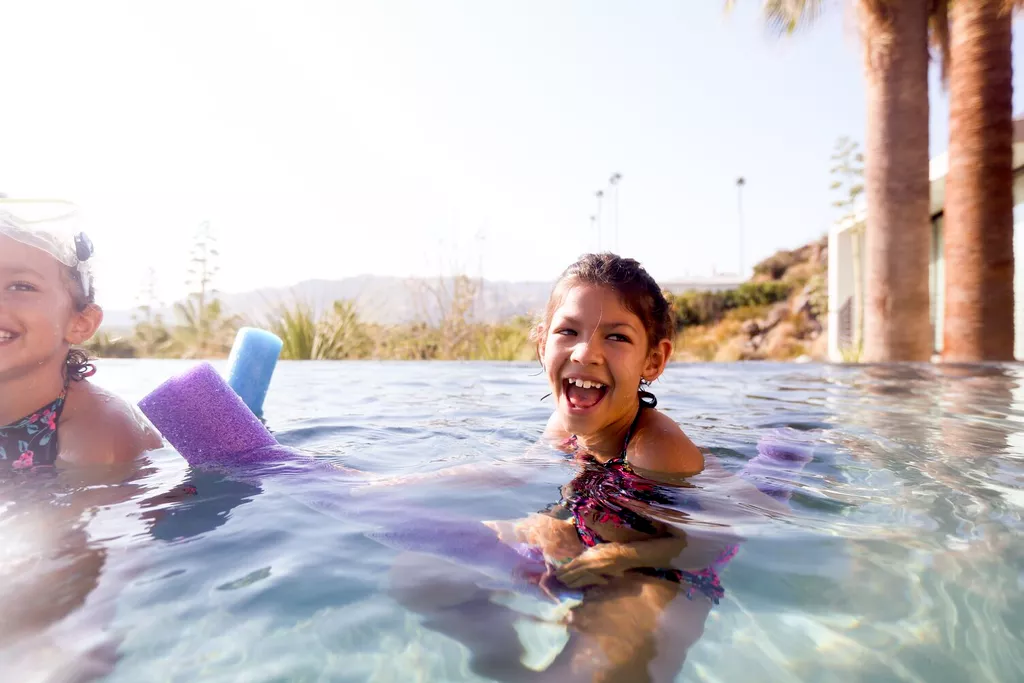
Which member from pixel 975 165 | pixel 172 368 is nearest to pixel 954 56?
pixel 975 165

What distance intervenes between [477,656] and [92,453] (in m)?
2.08

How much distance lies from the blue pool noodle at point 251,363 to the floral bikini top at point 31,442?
1.16 metres

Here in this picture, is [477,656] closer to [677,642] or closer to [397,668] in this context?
[397,668]

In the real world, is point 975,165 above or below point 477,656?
above

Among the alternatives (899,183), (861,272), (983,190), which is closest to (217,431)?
(899,183)

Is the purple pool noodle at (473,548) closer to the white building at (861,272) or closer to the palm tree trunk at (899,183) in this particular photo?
the palm tree trunk at (899,183)

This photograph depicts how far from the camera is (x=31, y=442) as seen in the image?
2.59m

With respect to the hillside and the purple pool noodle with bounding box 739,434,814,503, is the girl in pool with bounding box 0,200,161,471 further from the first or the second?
the hillside

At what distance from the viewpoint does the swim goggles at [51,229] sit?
242 cm

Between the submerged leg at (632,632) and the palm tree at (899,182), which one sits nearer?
the submerged leg at (632,632)

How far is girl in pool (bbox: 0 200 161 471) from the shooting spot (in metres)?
2.40

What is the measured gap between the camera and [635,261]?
2.82m

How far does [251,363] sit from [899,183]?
7299mm

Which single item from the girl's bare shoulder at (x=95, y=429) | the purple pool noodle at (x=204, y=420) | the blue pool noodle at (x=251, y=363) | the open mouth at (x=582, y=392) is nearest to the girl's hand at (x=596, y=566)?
the open mouth at (x=582, y=392)
